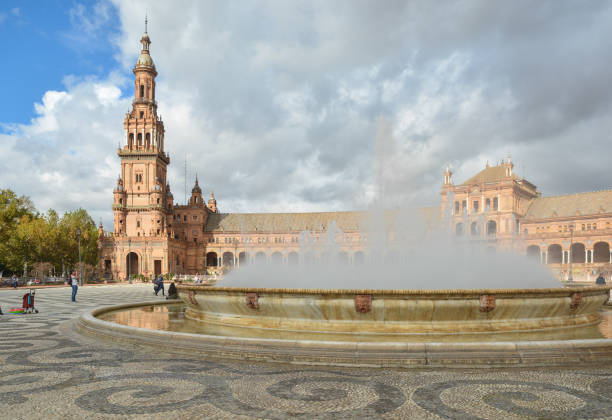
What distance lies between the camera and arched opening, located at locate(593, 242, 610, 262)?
2638 inches

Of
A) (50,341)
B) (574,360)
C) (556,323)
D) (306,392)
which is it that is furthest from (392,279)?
(50,341)

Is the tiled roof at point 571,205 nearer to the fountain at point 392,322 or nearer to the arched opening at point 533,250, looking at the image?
the arched opening at point 533,250

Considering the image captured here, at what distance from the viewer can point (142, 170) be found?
79500mm

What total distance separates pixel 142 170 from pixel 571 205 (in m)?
75.3

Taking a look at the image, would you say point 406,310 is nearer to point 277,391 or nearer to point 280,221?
point 277,391

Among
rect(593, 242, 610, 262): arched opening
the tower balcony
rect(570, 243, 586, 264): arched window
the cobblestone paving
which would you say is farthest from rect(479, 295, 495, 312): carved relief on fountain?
the tower balcony

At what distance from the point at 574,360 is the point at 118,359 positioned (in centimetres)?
770

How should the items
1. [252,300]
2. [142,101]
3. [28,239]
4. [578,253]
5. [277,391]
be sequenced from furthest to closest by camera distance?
[142,101], [578,253], [28,239], [252,300], [277,391]

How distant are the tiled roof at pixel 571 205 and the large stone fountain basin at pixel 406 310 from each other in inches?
2757

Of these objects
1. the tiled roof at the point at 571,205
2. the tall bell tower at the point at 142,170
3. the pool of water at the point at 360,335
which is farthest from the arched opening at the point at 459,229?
the pool of water at the point at 360,335

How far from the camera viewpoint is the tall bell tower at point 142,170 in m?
77.6

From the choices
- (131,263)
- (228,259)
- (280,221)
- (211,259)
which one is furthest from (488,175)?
(131,263)

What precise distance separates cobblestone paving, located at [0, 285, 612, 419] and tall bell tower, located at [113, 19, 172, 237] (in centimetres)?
7171

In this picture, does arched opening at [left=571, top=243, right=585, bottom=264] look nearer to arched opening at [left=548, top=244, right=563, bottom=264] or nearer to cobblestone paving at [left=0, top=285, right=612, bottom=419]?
arched opening at [left=548, top=244, right=563, bottom=264]
